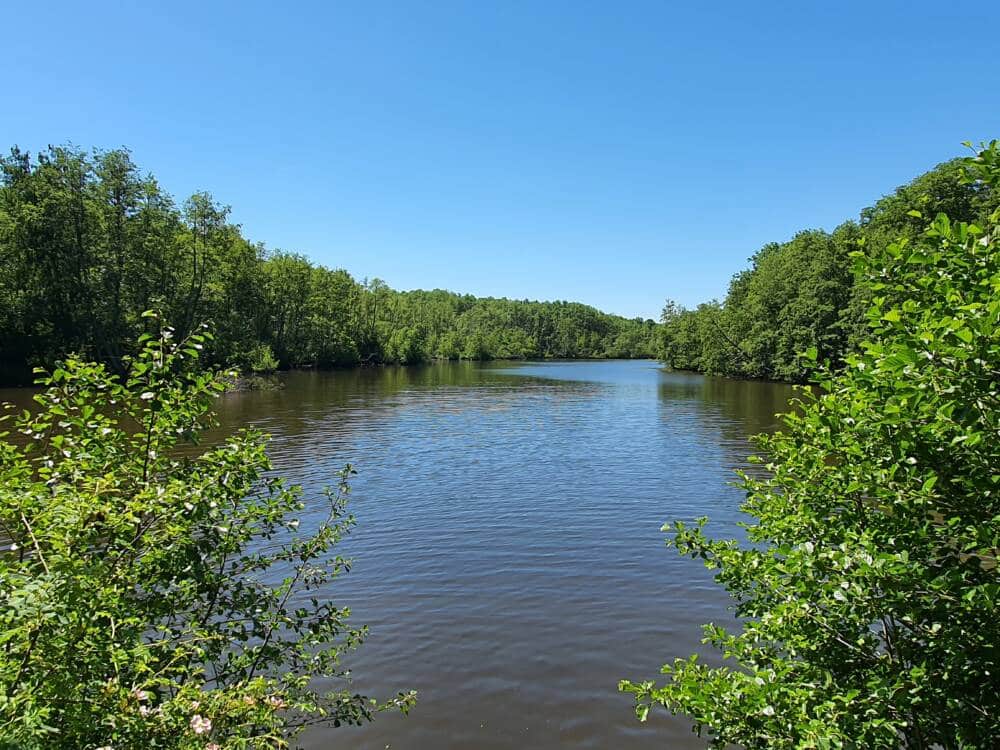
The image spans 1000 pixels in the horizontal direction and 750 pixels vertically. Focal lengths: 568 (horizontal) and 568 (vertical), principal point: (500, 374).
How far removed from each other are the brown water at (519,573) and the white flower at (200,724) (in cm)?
403

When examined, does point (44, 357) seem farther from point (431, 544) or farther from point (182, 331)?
point (431, 544)

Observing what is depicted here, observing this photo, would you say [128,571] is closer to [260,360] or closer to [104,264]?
[104,264]

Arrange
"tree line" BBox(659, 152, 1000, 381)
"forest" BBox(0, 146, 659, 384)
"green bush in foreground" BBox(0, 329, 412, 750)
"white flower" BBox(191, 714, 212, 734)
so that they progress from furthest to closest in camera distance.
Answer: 1. "tree line" BBox(659, 152, 1000, 381)
2. "forest" BBox(0, 146, 659, 384)
3. "white flower" BBox(191, 714, 212, 734)
4. "green bush in foreground" BBox(0, 329, 412, 750)

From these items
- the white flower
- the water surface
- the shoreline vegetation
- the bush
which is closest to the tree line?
the water surface

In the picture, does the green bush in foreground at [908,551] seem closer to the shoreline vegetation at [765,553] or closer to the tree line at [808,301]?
the shoreline vegetation at [765,553]

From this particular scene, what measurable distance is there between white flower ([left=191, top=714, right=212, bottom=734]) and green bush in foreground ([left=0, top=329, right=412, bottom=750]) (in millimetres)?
14

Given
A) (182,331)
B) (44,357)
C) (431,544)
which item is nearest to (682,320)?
(182,331)

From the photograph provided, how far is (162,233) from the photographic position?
5450 centimetres

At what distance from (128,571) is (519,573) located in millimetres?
9247

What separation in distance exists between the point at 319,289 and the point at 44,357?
158ft

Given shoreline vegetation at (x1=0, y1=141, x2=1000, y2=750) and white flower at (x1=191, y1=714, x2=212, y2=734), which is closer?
shoreline vegetation at (x1=0, y1=141, x2=1000, y2=750)

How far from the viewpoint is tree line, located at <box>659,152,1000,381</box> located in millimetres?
54812

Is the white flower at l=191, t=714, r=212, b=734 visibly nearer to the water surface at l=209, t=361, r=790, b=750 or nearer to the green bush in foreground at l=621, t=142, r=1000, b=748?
the green bush in foreground at l=621, t=142, r=1000, b=748

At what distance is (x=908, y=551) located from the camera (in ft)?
11.9
